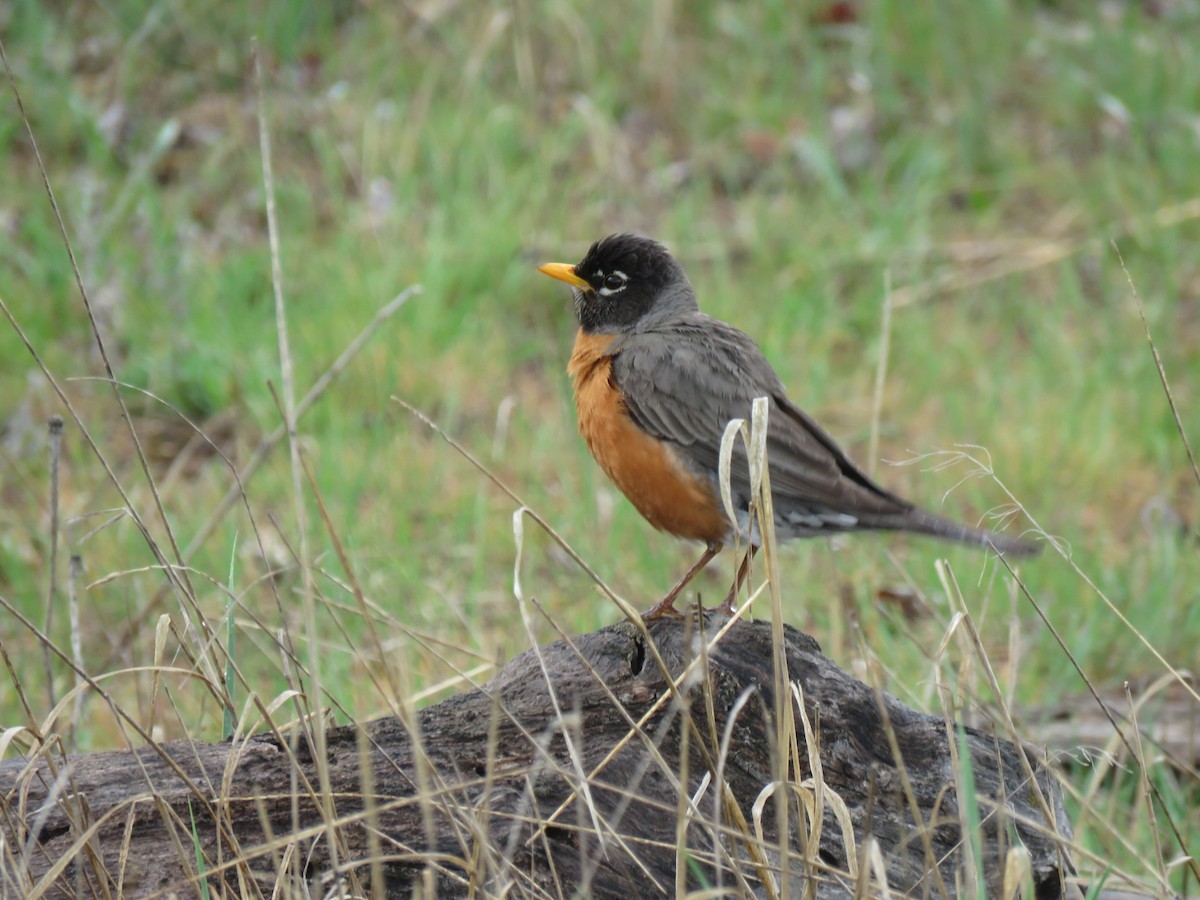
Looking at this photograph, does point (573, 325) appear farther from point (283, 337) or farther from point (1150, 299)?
point (283, 337)

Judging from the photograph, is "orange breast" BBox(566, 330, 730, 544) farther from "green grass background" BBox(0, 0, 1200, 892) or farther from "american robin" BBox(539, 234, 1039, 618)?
"green grass background" BBox(0, 0, 1200, 892)

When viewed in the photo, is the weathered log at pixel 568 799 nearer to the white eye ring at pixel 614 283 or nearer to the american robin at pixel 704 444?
the american robin at pixel 704 444

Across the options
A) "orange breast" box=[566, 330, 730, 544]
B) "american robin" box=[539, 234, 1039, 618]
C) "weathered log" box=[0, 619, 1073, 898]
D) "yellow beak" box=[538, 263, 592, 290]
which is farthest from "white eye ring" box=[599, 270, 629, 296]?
"weathered log" box=[0, 619, 1073, 898]

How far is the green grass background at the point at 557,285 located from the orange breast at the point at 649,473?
510 millimetres

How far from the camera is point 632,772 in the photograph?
7.66ft

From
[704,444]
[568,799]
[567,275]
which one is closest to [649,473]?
[704,444]

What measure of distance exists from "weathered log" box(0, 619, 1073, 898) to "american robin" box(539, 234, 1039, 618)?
610 mm

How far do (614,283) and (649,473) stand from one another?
804mm

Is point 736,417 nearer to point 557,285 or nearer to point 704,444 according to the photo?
point 704,444

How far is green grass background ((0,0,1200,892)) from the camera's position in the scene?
4.27 m

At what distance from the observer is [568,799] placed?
2.16m

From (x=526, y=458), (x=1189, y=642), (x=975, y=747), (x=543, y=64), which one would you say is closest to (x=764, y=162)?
(x=543, y=64)

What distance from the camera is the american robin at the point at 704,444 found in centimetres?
325

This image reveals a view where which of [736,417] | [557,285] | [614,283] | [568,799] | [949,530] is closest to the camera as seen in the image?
[568,799]
